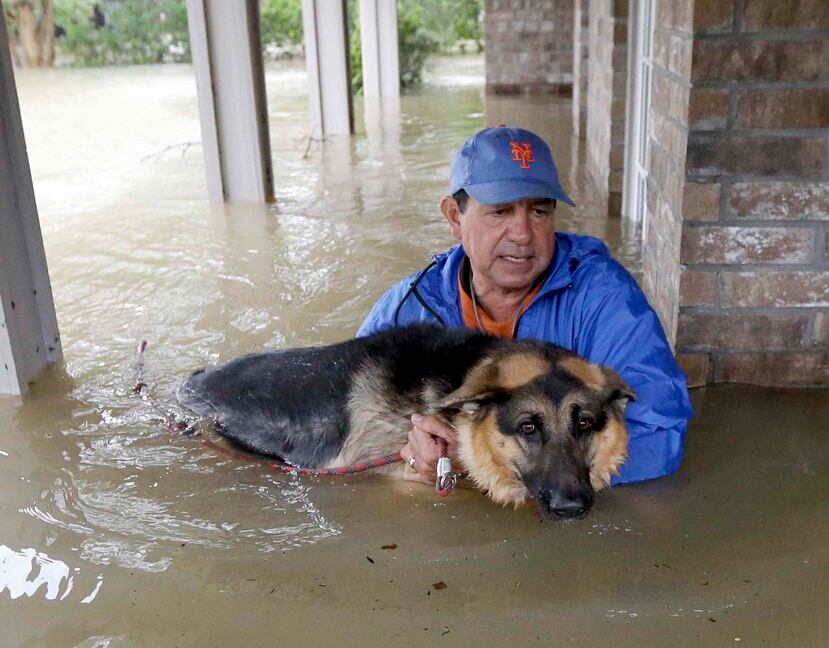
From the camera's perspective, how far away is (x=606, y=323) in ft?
11.1

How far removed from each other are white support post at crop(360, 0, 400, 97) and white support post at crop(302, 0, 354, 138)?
504 cm

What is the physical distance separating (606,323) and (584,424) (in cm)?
60

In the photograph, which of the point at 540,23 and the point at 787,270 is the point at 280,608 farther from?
the point at 540,23

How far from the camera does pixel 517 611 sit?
8.89 feet

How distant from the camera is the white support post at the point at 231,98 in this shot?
28.7 ft

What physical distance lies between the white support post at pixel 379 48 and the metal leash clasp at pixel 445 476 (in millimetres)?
17424

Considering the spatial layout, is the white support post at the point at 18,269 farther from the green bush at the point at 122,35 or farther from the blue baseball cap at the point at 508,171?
the green bush at the point at 122,35

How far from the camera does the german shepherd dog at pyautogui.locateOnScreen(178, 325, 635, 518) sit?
2.92 meters

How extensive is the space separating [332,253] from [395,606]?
5000mm

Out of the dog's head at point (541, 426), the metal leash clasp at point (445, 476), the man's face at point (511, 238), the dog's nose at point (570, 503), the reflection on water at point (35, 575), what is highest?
the man's face at point (511, 238)

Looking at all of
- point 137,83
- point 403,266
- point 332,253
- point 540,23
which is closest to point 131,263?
point 332,253

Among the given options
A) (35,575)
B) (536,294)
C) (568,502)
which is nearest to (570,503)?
(568,502)

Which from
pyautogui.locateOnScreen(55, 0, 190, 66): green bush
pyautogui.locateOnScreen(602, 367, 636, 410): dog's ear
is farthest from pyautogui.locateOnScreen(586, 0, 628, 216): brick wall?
pyautogui.locateOnScreen(55, 0, 190, 66): green bush

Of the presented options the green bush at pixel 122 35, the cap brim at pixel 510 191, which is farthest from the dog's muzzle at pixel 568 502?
the green bush at pixel 122 35
